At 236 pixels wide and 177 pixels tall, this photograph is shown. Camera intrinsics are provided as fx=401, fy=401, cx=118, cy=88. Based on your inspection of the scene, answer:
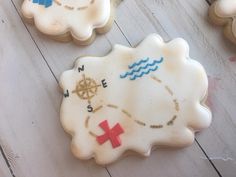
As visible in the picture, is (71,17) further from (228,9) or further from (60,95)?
(228,9)

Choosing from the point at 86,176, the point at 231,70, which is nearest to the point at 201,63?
the point at 231,70

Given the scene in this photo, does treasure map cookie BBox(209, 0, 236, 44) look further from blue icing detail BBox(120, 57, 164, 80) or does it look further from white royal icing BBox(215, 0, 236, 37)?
blue icing detail BBox(120, 57, 164, 80)

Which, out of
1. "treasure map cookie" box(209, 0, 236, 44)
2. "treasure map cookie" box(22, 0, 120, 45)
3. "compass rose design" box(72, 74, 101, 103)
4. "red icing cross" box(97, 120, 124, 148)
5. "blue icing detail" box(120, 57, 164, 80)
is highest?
"treasure map cookie" box(209, 0, 236, 44)

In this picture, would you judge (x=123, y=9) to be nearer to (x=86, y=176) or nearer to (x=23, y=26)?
(x=23, y=26)

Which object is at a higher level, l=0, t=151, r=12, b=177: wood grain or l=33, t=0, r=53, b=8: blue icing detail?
l=33, t=0, r=53, b=8: blue icing detail

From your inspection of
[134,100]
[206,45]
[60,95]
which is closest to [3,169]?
[60,95]

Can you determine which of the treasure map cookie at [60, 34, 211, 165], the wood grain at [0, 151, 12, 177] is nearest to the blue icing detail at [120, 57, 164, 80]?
the treasure map cookie at [60, 34, 211, 165]
